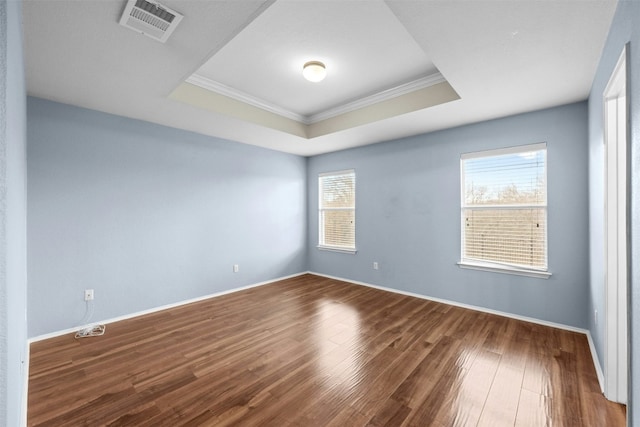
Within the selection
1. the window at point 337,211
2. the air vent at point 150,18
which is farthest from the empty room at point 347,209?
the window at point 337,211

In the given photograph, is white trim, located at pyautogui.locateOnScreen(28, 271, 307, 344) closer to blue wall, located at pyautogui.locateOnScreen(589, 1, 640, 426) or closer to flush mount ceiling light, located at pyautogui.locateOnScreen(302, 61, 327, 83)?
flush mount ceiling light, located at pyautogui.locateOnScreen(302, 61, 327, 83)

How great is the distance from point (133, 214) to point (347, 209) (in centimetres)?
342

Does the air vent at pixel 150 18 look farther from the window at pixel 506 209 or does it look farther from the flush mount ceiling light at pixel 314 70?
the window at pixel 506 209

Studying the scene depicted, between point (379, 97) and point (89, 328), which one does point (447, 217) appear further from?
point (89, 328)

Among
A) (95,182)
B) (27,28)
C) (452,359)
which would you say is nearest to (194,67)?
(27,28)

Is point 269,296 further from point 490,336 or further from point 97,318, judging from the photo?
point 490,336

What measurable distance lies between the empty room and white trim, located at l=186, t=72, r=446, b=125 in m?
0.03

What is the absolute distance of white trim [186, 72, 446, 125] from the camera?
310cm

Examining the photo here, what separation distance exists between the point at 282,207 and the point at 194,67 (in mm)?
3222

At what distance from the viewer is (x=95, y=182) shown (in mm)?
3191

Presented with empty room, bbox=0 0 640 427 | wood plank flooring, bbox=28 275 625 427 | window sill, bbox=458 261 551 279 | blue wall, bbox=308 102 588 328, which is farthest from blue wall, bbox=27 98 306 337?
window sill, bbox=458 261 551 279

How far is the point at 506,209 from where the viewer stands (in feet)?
11.3

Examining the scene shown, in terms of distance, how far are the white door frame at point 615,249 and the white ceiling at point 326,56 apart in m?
0.56

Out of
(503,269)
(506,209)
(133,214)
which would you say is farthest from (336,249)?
(133,214)
